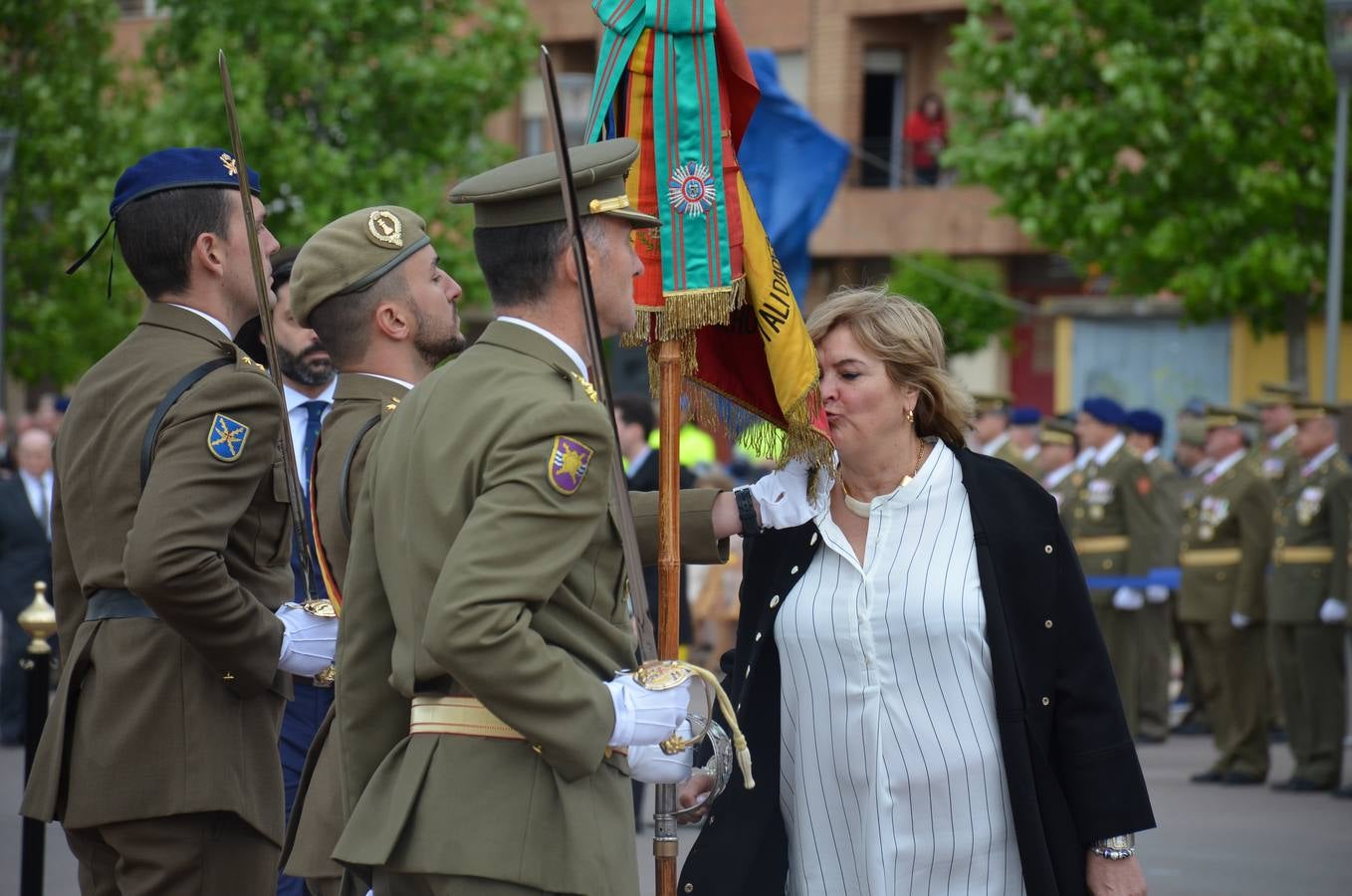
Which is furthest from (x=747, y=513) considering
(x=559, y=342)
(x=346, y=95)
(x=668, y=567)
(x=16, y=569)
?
(x=346, y=95)

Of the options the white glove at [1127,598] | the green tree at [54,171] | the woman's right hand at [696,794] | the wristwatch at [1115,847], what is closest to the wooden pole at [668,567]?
the woman's right hand at [696,794]

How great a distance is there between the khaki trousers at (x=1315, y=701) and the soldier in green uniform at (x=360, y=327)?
8577 mm

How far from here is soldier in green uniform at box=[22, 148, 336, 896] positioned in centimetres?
396

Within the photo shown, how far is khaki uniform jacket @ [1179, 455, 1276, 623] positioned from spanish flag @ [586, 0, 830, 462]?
915 cm

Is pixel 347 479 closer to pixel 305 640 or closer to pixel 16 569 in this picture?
pixel 305 640

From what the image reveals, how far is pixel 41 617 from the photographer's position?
22.3 ft

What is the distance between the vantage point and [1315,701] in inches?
449

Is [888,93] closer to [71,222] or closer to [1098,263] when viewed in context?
[1098,263]

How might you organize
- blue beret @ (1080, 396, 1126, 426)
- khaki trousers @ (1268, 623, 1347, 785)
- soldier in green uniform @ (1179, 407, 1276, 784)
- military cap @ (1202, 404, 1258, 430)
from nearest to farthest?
khaki trousers @ (1268, 623, 1347, 785) → soldier in green uniform @ (1179, 407, 1276, 784) → military cap @ (1202, 404, 1258, 430) → blue beret @ (1080, 396, 1126, 426)

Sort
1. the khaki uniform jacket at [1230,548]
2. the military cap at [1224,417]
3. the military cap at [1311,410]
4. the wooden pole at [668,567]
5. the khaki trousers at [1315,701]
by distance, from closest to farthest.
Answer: the wooden pole at [668,567] → the khaki trousers at [1315,701] → the military cap at [1311,410] → the khaki uniform jacket at [1230,548] → the military cap at [1224,417]

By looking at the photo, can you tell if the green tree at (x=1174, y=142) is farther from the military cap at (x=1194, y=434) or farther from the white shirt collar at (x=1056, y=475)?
the white shirt collar at (x=1056, y=475)

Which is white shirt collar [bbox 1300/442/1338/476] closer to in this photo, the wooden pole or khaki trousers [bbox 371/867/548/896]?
the wooden pole

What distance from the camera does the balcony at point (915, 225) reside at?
1128 inches

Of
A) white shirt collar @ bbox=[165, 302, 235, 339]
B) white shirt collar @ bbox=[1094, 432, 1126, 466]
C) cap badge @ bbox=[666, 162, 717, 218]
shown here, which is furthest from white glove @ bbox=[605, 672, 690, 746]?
white shirt collar @ bbox=[1094, 432, 1126, 466]
